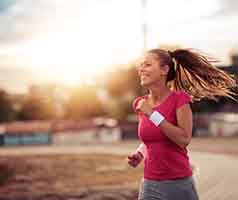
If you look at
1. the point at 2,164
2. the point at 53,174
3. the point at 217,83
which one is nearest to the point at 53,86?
the point at 2,164

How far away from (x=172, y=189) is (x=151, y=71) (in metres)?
0.79

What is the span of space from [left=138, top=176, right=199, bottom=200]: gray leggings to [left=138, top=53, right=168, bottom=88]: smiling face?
661 mm

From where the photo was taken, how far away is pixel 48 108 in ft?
164

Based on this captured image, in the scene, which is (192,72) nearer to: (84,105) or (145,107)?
(145,107)

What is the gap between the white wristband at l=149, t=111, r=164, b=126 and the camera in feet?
11.9

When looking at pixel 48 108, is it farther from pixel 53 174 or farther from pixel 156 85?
pixel 156 85

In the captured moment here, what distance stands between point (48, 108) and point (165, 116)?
154ft

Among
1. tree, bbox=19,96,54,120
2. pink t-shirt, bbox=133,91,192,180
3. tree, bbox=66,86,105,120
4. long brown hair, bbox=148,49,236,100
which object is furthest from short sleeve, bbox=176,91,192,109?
tree, bbox=66,86,105,120

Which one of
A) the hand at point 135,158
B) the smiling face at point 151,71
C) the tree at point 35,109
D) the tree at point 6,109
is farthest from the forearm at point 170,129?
the tree at point 35,109

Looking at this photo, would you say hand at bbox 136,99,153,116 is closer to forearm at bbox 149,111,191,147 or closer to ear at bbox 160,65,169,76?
forearm at bbox 149,111,191,147

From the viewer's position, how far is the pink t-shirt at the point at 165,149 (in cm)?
369

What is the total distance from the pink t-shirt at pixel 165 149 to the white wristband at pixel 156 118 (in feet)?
0.18

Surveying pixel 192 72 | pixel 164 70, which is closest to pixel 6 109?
pixel 192 72

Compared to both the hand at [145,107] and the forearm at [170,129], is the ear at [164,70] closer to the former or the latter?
the hand at [145,107]
